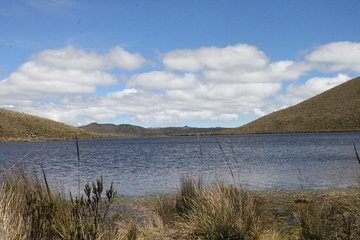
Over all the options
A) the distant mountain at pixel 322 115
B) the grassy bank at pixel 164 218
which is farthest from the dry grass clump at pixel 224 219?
the distant mountain at pixel 322 115

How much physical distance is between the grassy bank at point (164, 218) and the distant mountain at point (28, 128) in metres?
94.3

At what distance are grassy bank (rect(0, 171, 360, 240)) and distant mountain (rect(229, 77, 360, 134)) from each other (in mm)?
111633

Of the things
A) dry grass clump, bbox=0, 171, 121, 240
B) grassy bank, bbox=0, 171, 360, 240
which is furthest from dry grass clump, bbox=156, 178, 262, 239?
dry grass clump, bbox=0, 171, 121, 240

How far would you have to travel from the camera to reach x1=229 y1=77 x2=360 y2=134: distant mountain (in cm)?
12008

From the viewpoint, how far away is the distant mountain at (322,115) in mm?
120081

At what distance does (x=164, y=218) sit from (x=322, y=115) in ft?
405

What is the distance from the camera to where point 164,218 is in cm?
998

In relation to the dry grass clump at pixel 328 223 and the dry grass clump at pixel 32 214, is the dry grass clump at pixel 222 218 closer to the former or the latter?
the dry grass clump at pixel 328 223

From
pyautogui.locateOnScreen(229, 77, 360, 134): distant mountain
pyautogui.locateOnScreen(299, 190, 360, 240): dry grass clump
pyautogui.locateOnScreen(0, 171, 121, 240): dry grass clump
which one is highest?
pyautogui.locateOnScreen(229, 77, 360, 134): distant mountain

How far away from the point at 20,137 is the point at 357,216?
103271 millimetres

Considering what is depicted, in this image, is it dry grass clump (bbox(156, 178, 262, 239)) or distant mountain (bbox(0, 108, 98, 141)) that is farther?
distant mountain (bbox(0, 108, 98, 141))

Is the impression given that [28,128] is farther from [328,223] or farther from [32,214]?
[328,223]

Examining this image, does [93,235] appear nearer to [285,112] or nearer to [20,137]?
[20,137]

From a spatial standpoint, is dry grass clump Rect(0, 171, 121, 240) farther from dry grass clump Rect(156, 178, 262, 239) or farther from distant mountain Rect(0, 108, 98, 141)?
distant mountain Rect(0, 108, 98, 141)
